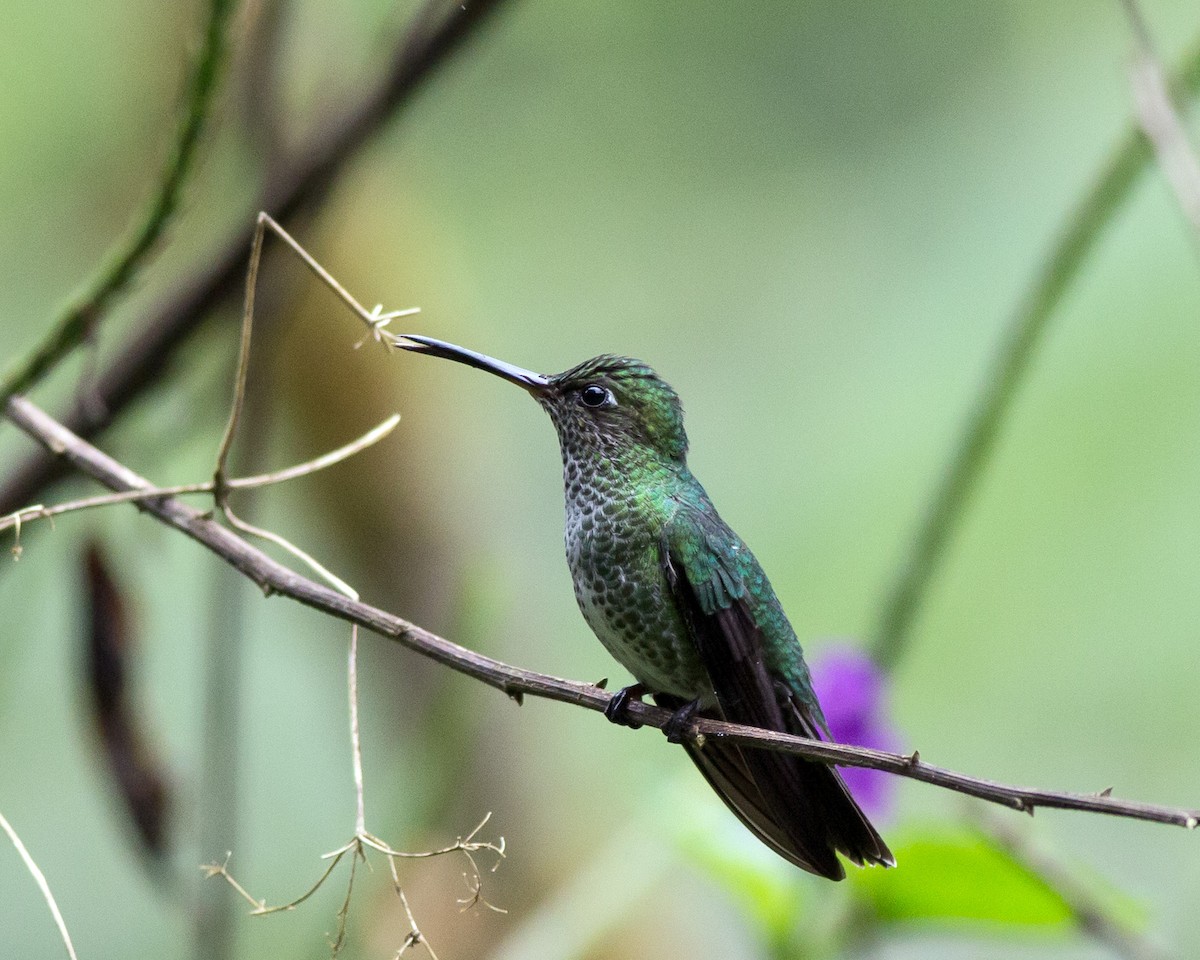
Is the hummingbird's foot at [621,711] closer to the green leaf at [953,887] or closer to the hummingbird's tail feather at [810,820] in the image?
the hummingbird's tail feather at [810,820]

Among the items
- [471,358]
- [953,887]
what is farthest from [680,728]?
[953,887]

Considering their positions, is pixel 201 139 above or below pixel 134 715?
above

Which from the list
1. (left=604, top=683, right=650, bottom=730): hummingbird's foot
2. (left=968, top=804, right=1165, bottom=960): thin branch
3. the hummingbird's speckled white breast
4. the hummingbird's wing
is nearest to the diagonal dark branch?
the hummingbird's speckled white breast

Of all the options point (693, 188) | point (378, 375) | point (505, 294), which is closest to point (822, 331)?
point (693, 188)

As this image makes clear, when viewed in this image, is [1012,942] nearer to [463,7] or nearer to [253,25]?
[463,7]

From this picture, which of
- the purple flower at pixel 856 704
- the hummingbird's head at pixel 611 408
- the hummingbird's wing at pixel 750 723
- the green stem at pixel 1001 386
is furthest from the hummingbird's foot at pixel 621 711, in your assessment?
the green stem at pixel 1001 386

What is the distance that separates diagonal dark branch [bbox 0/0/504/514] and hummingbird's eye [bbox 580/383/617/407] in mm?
548

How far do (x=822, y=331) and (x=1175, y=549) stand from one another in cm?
182

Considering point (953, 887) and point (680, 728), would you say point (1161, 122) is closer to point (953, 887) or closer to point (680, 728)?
point (680, 728)

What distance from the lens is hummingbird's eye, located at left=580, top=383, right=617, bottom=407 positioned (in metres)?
1.89

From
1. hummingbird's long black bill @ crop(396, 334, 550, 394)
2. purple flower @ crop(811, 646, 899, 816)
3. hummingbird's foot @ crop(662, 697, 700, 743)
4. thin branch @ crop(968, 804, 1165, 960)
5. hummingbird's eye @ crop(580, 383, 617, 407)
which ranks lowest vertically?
thin branch @ crop(968, 804, 1165, 960)

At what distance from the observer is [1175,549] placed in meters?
5.67

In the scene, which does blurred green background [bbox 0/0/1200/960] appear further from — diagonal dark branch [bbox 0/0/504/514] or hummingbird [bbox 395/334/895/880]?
hummingbird [bbox 395/334/895/880]

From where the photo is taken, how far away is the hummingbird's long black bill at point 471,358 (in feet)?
5.20
